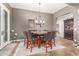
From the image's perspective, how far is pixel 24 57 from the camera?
2.78m

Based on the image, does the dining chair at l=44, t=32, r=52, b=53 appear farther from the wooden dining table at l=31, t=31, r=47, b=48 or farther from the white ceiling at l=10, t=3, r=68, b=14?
the white ceiling at l=10, t=3, r=68, b=14

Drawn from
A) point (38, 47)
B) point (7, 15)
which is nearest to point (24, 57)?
point (38, 47)

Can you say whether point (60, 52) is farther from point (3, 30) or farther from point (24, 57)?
point (3, 30)

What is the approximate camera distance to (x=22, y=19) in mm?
2992

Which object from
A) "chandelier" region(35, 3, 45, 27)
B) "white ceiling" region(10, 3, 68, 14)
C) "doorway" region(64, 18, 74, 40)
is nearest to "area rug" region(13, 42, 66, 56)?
"doorway" region(64, 18, 74, 40)

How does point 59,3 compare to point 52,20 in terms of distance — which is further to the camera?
point 52,20

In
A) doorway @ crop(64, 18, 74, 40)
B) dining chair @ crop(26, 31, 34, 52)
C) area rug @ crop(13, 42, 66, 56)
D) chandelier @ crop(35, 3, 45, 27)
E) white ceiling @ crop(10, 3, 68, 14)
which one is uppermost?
white ceiling @ crop(10, 3, 68, 14)

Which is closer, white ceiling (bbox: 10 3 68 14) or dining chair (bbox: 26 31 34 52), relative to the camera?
white ceiling (bbox: 10 3 68 14)

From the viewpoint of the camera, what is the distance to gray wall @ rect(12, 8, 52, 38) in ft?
9.64

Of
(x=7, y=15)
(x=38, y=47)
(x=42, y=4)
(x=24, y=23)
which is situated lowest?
(x=38, y=47)

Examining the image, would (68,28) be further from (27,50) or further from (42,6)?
(27,50)

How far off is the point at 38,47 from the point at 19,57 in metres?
0.57

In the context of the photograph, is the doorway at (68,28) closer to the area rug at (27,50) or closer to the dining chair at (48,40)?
the area rug at (27,50)

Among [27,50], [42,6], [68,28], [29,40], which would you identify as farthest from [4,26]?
[68,28]
